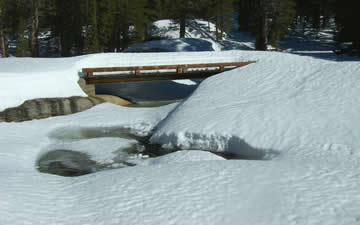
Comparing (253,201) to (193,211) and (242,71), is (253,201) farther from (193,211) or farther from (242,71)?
(242,71)

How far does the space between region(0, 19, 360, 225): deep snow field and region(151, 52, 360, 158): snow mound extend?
0.11 ft

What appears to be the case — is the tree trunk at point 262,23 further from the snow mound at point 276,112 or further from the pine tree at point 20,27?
the pine tree at point 20,27

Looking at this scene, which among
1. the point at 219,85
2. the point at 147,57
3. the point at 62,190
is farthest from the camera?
the point at 147,57

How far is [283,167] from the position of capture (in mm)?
6477

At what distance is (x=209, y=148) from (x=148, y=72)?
7.83 m

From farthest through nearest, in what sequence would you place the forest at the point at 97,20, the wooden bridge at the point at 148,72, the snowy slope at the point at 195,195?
1. the forest at the point at 97,20
2. the wooden bridge at the point at 148,72
3. the snowy slope at the point at 195,195

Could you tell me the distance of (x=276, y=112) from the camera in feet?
33.7

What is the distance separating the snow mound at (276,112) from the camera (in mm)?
8516

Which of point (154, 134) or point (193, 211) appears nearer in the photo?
point (193, 211)

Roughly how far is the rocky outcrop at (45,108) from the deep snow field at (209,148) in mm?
344

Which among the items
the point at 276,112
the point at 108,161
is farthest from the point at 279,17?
the point at 108,161

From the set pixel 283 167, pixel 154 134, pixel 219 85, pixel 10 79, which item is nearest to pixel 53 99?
pixel 10 79

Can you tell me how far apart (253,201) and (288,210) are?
55 cm

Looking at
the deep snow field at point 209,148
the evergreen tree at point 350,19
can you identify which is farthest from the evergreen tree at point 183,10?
the deep snow field at point 209,148
